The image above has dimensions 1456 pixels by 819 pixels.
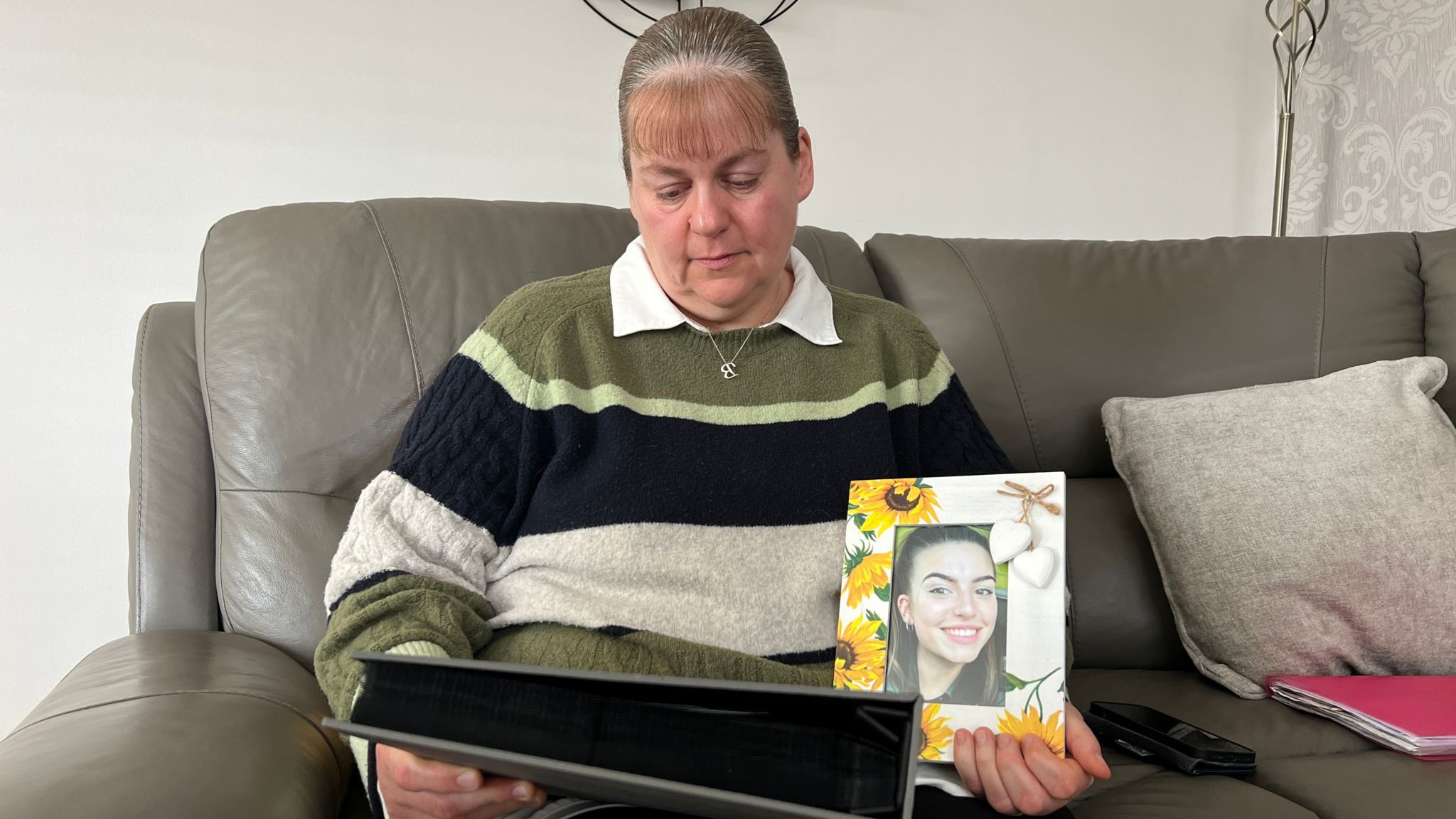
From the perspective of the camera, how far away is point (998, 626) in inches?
34.0

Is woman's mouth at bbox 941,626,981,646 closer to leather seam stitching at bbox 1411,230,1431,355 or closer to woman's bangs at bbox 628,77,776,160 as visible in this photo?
woman's bangs at bbox 628,77,776,160

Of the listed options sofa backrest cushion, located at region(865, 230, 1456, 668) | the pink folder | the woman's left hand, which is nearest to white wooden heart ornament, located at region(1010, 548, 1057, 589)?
the woman's left hand

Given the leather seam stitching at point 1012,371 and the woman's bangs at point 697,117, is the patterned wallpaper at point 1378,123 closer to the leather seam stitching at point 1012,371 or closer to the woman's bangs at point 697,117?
the leather seam stitching at point 1012,371

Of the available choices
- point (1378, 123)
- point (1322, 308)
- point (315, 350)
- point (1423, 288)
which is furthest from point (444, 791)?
point (1378, 123)

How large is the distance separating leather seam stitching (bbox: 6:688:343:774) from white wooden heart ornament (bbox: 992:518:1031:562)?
0.61 meters

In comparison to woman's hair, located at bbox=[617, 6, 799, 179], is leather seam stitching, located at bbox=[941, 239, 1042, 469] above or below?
below

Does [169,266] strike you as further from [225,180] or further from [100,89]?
[100,89]

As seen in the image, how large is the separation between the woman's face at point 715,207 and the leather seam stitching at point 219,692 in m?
0.55

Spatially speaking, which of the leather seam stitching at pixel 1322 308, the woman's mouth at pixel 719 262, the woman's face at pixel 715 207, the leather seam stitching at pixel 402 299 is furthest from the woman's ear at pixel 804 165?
the leather seam stitching at pixel 1322 308

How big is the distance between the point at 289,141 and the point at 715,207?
1060 millimetres

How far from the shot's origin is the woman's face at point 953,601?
0.87 metres

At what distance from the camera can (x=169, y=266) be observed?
1.74 meters

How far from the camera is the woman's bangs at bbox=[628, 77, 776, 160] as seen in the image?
3.35 feet

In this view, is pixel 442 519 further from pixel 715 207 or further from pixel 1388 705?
pixel 1388 705
